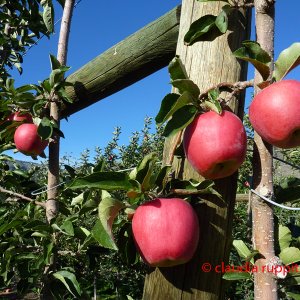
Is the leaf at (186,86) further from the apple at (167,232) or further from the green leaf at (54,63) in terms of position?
the green leaf at (54,63)

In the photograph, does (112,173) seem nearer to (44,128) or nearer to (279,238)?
(279,238)

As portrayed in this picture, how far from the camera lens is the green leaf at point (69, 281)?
1338 millimetres

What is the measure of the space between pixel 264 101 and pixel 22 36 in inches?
110

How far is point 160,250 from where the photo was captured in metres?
0.63

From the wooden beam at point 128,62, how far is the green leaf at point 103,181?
0.48 m

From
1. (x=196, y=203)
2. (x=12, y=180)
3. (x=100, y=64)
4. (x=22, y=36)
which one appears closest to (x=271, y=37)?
(x=196, y=203)

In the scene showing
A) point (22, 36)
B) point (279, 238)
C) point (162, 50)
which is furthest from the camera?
point (22, 36)

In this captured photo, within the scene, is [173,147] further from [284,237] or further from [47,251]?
[47,251]

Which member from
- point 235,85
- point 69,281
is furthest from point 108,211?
point 69,281

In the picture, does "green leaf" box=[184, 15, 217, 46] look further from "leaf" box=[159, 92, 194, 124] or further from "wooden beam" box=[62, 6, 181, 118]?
"wooden beam" box=[62, 6, 181, 118]

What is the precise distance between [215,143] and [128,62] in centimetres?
59

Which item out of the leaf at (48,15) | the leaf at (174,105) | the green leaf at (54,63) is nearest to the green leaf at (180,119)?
the leaf at (174,105)

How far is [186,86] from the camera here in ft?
2.12

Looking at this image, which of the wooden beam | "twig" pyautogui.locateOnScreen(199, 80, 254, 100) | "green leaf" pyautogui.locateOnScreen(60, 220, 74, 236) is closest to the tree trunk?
"twig" pyautogui.locateOnScreen(199, 80, 254, 100)
